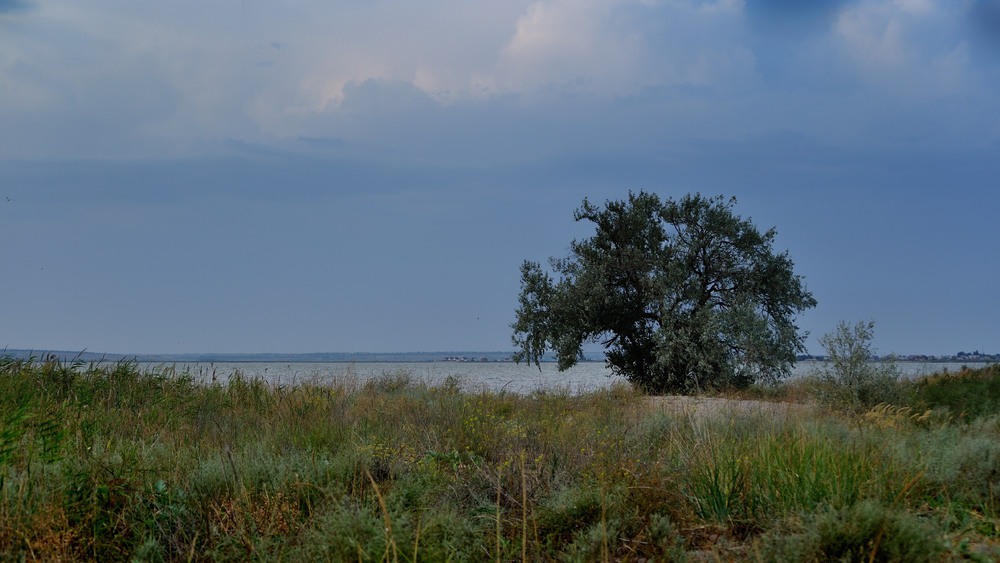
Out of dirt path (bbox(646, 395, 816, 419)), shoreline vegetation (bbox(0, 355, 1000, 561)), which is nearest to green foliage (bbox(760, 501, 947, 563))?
shoreline vegetation (bbox(0, 355, 1000, 561))

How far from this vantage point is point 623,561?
434cm

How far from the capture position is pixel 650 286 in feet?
68.0

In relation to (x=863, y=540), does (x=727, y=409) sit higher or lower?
higher

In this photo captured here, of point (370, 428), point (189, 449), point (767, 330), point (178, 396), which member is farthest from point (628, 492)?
point (767, 330)

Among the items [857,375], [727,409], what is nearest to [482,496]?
[727,409]

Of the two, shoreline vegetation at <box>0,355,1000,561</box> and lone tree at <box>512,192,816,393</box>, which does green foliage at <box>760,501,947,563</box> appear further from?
lone tree at <box>512,192,816,393</box>

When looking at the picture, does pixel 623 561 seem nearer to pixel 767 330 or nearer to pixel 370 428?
pixel 370 428

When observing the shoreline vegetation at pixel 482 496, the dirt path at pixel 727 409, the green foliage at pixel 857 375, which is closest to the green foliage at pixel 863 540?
the shoreline vegetation at pixel 482 496

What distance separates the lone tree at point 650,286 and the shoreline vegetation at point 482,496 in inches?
502

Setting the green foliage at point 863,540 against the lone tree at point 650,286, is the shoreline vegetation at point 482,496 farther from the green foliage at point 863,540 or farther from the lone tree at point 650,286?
the lone tree at point 650,286

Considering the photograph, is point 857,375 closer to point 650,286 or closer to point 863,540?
point 650,286

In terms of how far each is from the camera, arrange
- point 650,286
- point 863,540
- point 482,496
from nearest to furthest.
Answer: point 863,540, point 482,496, point 650,286

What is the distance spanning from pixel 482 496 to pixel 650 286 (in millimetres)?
15969

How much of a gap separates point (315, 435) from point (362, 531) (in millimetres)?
3162
